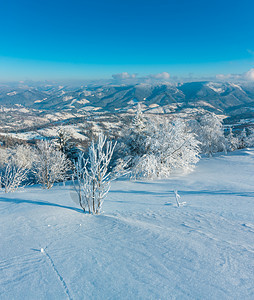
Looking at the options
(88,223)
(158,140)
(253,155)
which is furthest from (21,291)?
(253,155)

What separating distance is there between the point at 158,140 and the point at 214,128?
2072cm

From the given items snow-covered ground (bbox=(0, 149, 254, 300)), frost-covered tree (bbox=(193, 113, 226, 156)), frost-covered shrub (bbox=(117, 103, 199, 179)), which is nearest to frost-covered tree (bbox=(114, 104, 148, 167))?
frost-covered shrub (bbox=(117, 103, 199, 179))

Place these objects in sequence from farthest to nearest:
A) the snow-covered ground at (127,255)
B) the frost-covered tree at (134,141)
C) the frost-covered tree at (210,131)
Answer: the frost-covered tree at (210,131) → the frost-covered tree at (134,141) → the snow-covered ground at (127,255)

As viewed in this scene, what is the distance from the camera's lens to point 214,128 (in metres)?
32.8

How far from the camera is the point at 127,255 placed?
12.5 ft

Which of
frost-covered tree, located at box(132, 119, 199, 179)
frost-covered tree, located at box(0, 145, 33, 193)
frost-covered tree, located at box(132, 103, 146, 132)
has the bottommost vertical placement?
frost-covered tree, located at box(0, 145, 33, 193)

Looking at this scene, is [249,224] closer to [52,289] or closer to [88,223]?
[88,223]

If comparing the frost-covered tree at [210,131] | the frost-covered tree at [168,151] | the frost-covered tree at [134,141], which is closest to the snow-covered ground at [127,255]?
the frost-covered tree at [168,151]

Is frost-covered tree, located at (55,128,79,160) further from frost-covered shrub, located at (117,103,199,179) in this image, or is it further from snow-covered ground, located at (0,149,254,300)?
snow-covered ground, located at (0,149,254,300)

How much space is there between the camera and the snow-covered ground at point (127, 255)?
2.84 meters

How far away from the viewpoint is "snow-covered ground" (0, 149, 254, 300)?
2.84 meters

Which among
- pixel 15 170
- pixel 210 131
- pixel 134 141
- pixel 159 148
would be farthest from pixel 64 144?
pixel 210 131

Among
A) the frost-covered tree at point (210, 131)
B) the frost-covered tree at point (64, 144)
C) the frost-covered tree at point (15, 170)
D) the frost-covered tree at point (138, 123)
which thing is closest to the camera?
the frost-covered tree at point (15, 170)

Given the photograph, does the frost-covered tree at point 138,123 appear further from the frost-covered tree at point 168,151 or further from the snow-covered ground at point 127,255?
the snow-covered ground at point 127,255
